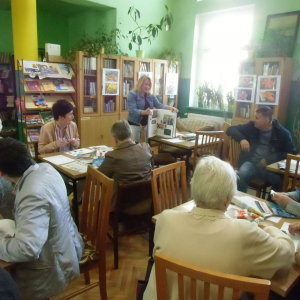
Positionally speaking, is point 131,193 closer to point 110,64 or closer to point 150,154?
point 150,154

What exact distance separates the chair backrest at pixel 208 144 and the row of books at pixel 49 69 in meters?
2.61

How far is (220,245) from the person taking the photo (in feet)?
3.38

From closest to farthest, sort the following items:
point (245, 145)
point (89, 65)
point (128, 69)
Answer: point (245, 145) → point (89, 65) → point (128, 69)

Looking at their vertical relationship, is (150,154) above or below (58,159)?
above

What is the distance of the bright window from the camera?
5.53 m

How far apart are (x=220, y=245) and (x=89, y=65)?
465 cm

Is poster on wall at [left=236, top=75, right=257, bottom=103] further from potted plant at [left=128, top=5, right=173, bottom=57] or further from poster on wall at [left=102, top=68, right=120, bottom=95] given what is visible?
poster on wall at [left=102, top=68, right=120, bottom=95]

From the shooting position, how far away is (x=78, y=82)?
16.4ft

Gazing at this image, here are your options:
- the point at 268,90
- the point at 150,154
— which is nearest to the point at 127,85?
the point at 268,90

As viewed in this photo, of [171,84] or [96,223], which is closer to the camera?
[96,223]

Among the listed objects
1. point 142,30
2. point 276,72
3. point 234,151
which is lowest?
point 234,151

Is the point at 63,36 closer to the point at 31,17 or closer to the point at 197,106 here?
the point at 31,17

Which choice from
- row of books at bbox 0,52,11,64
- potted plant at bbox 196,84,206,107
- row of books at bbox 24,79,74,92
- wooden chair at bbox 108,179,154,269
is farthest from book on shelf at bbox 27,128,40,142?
potted plant at bbox 196,84,206,107

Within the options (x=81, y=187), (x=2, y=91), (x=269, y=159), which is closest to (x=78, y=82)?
(x=2, y=91)
